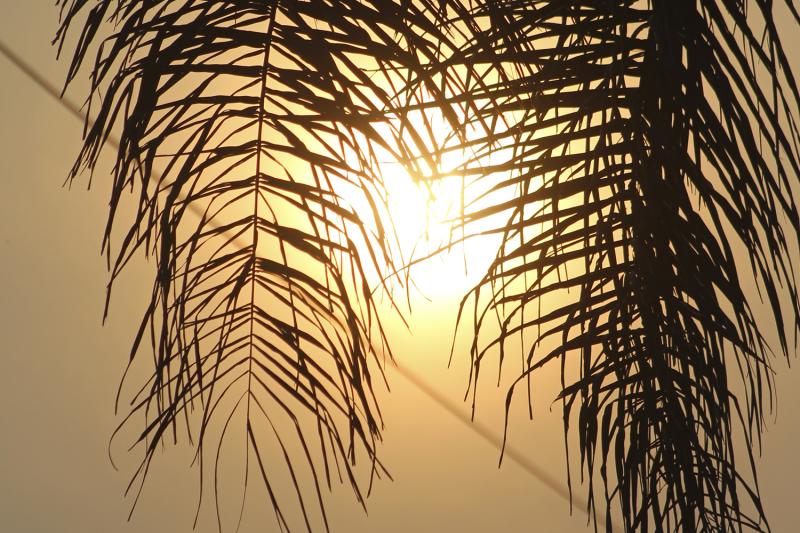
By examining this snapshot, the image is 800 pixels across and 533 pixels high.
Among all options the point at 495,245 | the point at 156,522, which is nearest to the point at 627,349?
the point at 495,245

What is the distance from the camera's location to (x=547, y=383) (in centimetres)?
169

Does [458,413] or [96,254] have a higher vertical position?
[96,254]

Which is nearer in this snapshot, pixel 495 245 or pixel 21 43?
pixel 495 245

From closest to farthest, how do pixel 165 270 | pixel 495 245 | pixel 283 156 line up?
1. pixel 165 270
2. pixel 495 245
3. pixel 283 156

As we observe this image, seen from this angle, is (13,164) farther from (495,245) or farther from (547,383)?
(547,383)

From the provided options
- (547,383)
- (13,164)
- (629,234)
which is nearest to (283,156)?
(13,164)

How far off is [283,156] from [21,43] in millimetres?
634

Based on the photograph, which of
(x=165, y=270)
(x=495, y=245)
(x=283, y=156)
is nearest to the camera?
(x=165, y=270)

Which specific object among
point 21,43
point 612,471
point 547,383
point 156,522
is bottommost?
point 156,522

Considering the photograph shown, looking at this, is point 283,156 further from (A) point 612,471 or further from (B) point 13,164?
(A) point 612,471

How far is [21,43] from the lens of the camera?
1816mm

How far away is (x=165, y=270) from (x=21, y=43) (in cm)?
173

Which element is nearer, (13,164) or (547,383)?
(547,383)

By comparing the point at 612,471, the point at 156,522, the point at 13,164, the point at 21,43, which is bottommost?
the point at 156,522
